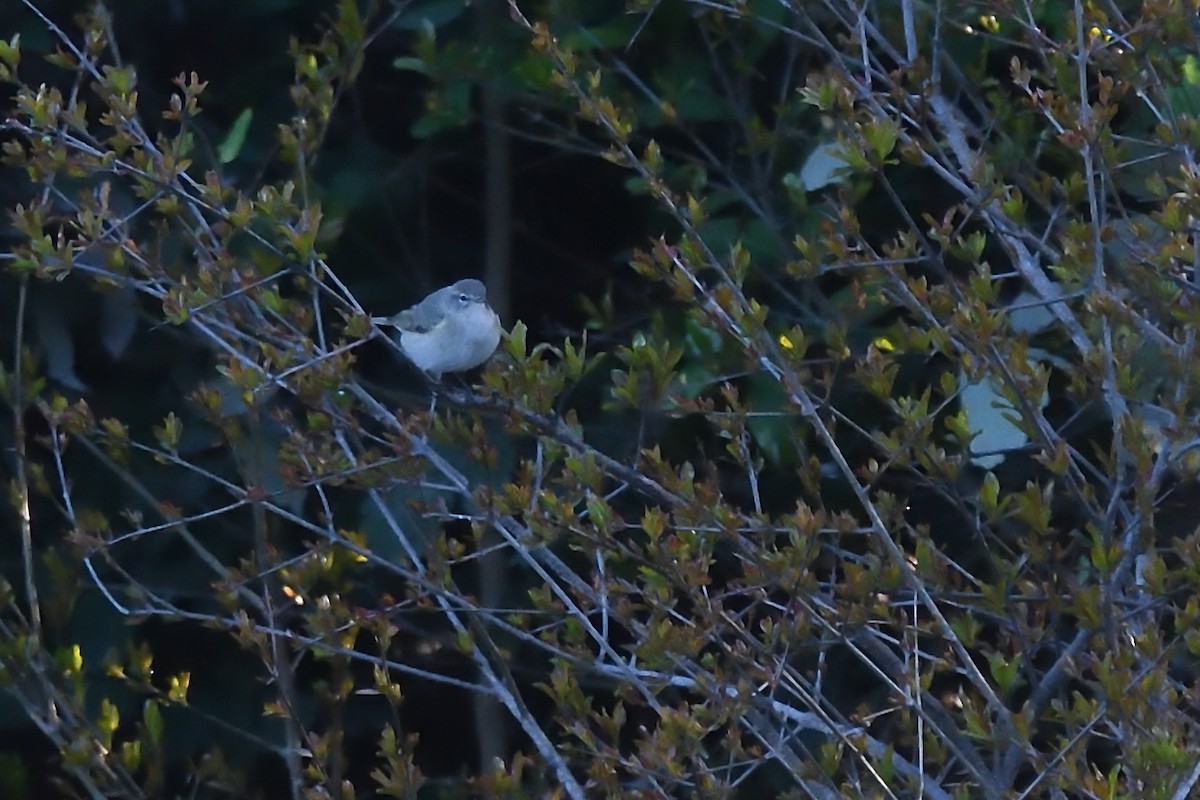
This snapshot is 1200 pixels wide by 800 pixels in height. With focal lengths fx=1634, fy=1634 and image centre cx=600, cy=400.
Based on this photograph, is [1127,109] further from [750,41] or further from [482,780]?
[482,780]

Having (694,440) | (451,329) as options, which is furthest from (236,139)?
(694,440)

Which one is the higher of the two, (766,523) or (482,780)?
(766,523)

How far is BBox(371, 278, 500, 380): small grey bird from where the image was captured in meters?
3.81

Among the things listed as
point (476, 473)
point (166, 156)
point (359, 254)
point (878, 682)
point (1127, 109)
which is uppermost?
point (166, 156)

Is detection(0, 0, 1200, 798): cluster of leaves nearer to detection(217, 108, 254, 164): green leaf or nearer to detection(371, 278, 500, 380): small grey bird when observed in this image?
detection(217, 108, 254, 164): green leaf

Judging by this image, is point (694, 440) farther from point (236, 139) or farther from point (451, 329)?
point (236, 139)

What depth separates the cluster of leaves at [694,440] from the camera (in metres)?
2.46

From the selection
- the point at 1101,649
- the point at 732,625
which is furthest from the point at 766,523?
the point at 1101,649

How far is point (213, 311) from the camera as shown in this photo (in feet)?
9.39

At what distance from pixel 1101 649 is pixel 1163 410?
417mm

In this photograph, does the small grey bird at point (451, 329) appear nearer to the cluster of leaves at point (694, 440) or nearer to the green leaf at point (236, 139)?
the cluster of leaves at point (694, 440)

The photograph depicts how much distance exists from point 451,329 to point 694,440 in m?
0.71

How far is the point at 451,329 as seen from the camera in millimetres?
3916

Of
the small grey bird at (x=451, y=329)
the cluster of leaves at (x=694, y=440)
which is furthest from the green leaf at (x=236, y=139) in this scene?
the small grey bird at (x=451, y=329)
